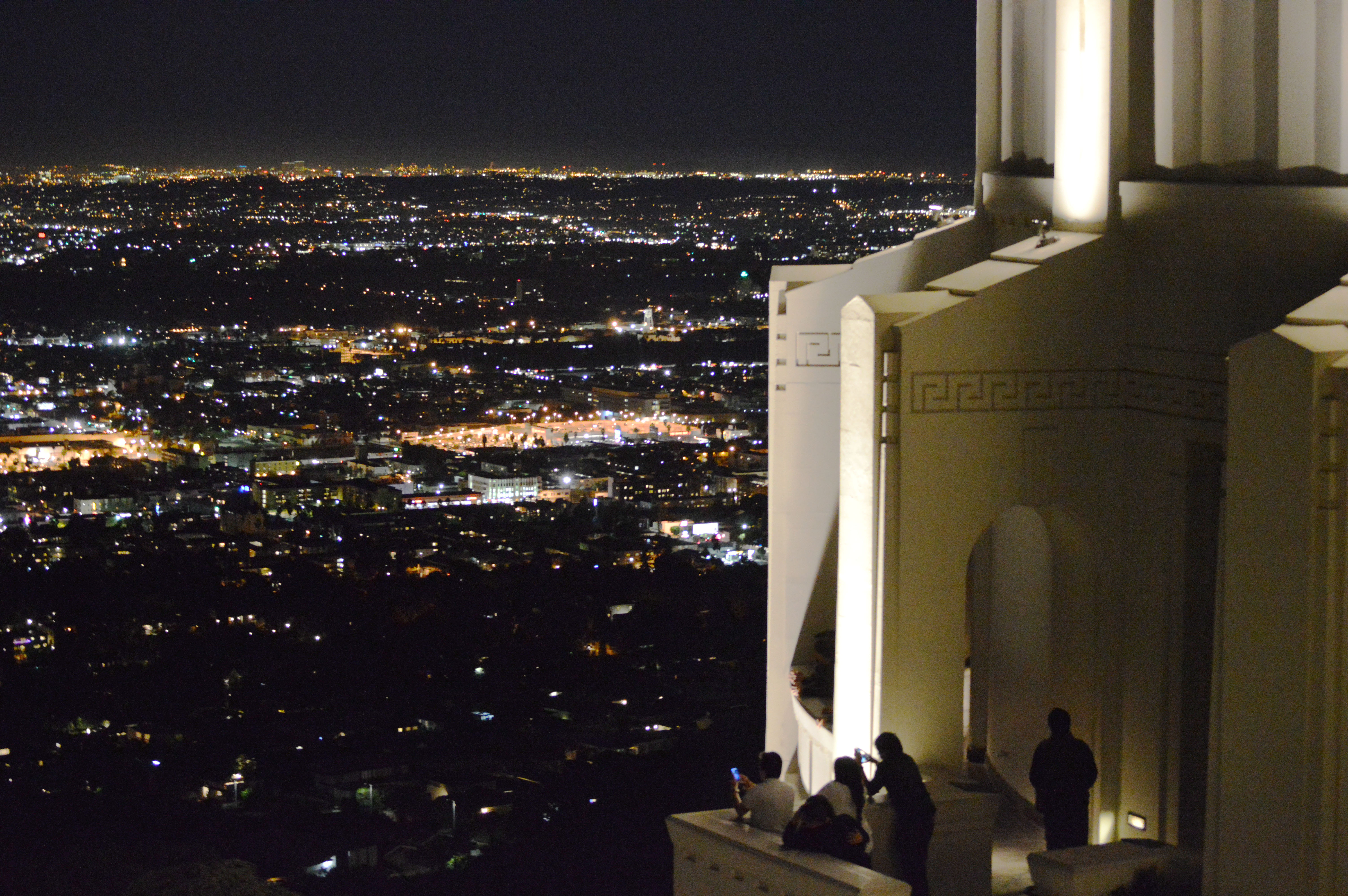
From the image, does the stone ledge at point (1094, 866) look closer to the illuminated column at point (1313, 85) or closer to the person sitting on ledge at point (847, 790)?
the person sitting on ledge at point (847, 790)

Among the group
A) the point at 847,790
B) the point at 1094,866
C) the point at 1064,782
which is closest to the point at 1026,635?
the point at 1064,782

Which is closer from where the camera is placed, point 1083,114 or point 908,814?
point 908,814

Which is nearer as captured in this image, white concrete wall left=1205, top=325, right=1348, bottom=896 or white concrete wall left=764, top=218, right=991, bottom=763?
white concrete wall left=1205, top=325, right=1348, bottom=896

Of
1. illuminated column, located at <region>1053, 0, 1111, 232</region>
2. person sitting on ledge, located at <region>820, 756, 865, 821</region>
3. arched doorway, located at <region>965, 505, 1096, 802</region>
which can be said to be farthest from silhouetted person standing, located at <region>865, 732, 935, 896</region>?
illuminated column, located at <region>1053, 0, 1111, 232</region>

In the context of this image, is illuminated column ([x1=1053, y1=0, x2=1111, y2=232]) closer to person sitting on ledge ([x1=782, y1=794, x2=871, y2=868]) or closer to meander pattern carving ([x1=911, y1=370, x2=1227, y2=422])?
meander pattern carving ([x1=911, y1=370, x2=1227, y2=422])

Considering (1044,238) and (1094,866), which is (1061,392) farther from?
(1094,866)
